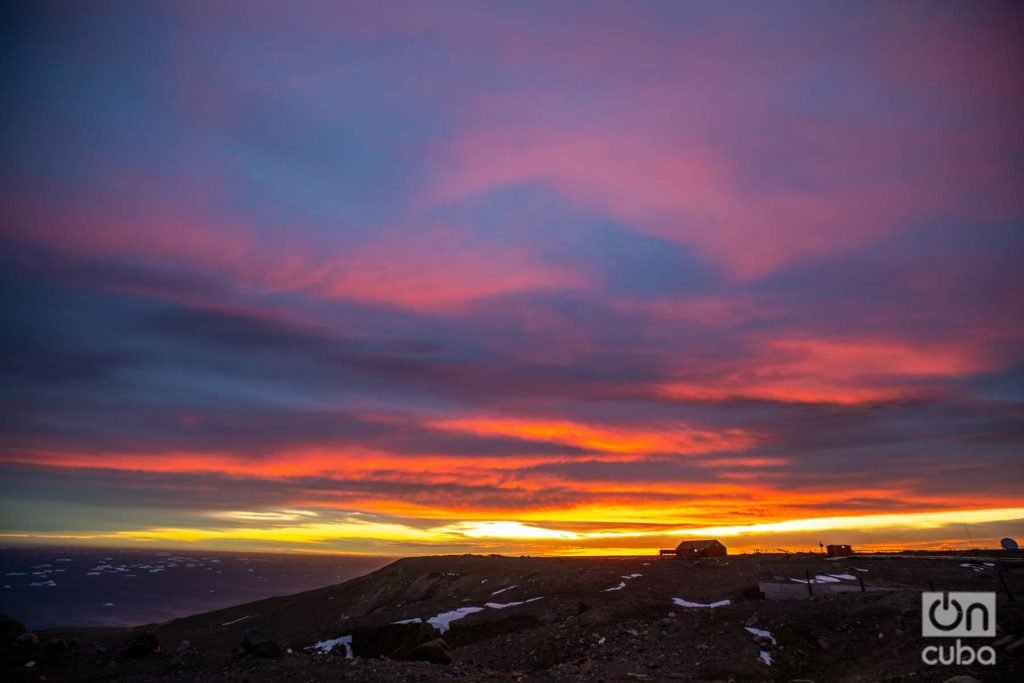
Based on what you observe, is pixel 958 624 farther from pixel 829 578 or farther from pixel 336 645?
pixel 336 645

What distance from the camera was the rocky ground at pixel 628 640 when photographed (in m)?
19.1

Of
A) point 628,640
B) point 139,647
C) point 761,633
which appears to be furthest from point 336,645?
point 761,633

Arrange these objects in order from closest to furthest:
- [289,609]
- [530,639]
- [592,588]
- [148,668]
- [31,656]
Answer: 1. [148,668]
2. [31,656]
3. [530,639]
4. [592,588]
5. [289,609]

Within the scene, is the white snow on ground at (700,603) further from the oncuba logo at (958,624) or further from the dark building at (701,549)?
the dark building at (701,549)

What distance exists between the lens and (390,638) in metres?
30.4

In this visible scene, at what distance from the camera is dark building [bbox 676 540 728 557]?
216ft

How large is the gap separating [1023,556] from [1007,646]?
51.5 meters

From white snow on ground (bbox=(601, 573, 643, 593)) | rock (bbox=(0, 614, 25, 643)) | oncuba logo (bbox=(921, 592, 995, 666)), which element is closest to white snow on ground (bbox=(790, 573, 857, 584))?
white snow on ground (bbox=(601, 573, 643, 593))

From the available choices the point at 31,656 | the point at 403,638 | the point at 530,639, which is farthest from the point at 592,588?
the point at 31,656

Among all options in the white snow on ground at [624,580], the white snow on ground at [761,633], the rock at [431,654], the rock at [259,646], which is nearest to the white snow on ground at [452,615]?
the white snow on ground at [624,580]

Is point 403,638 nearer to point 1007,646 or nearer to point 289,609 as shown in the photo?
point 1007,646

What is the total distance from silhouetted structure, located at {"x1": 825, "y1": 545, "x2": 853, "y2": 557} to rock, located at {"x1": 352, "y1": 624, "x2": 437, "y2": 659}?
50.3 m

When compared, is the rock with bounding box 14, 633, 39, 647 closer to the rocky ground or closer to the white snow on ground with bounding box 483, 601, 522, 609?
the rocky ground

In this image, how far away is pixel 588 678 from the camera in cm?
1909
